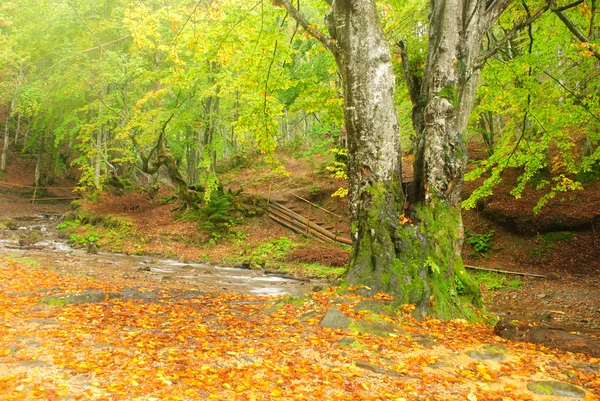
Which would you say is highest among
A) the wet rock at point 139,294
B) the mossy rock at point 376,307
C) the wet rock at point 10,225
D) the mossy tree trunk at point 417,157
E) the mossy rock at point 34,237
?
the mossy tree trunk at point 417,157

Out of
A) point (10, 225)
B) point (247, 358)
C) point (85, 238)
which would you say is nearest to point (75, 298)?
point (247, 358)

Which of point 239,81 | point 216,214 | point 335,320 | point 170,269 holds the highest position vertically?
point 239,81

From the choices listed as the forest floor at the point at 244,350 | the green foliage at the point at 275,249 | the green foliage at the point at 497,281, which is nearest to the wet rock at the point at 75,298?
the forest floor at the point at 244,350

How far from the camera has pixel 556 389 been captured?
3.40 meters

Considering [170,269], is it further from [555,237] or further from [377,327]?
[555,237]

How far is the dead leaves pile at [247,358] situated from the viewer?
3.22 meters

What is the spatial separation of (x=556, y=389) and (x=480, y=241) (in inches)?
495

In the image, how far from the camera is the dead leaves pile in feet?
10.6

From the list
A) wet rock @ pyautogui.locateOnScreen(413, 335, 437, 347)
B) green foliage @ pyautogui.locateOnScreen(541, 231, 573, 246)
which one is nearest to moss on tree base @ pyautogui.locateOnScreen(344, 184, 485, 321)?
wet rock @ pyautogui.locateOnScreen(413, 335, 437, 347)

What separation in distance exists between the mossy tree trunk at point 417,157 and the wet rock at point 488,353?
4.66ft

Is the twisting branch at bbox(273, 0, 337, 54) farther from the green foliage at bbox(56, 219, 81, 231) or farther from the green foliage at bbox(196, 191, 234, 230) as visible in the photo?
the green foliage at bbox(56, 219, 81, 231)

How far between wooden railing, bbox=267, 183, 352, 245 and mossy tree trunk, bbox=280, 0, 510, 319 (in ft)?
38.0

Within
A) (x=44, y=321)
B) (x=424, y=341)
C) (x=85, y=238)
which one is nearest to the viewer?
(x=424, y=341)

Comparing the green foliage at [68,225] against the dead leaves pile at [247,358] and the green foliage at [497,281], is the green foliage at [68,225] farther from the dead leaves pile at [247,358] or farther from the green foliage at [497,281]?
the green foliage at [497,281]
